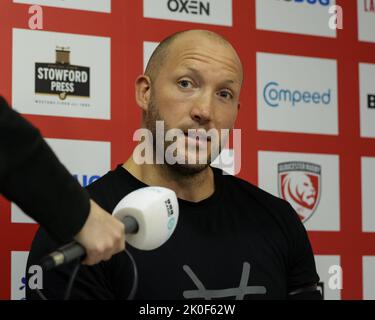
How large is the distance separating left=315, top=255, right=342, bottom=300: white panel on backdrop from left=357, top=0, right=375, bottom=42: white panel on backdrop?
697mm

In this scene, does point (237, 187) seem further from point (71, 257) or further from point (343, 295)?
point (71, 257)

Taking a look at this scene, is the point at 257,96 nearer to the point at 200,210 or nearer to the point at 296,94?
the point at 296,94

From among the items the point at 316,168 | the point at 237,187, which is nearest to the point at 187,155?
the point at 237,187

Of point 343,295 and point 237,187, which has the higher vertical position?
point 237,187

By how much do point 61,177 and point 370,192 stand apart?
4.63 feet

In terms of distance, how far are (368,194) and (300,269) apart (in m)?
0.57

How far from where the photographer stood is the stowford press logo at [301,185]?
1.95 m

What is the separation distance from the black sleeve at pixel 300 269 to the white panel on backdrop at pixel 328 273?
1.11ft

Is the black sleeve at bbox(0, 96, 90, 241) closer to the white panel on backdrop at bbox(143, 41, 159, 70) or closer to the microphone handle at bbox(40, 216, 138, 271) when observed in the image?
the microphone handle at bbox(40, 216, 138, 271)

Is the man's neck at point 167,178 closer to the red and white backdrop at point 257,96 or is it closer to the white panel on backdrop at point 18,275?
the red and white backdrop at point 257,96

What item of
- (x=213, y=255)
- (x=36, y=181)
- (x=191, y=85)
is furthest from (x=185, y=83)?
(x=36, y=181)

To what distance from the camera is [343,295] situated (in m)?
1.97

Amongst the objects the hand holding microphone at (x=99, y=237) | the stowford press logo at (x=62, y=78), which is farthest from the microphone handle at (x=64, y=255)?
the stowford press logo at (x=62, y=78)
